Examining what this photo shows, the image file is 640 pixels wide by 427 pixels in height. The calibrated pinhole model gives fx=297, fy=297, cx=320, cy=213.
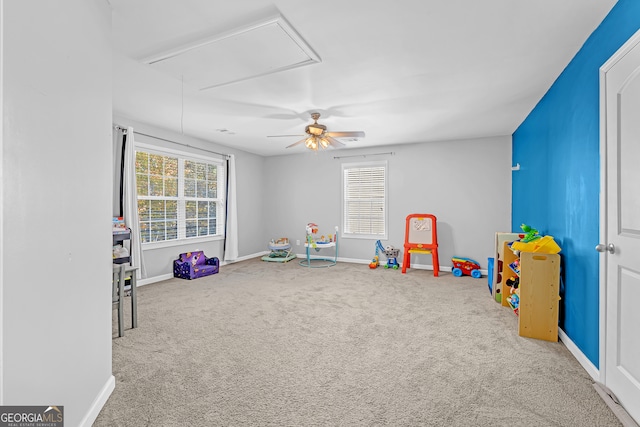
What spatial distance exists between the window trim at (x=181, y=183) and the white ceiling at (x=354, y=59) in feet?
1.96

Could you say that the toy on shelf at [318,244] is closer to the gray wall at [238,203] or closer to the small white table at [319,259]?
the small white table at [319,259]

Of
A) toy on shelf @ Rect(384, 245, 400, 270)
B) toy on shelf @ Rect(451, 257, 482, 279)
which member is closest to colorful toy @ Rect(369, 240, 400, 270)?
toy on shelf @ Rect(384, 245, 400, 270)

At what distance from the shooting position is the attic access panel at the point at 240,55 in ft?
6.72

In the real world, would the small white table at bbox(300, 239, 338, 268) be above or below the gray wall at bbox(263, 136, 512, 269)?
below

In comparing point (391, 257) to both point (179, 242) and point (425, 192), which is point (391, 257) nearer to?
point (425, 192)

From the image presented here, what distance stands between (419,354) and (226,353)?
1.51m

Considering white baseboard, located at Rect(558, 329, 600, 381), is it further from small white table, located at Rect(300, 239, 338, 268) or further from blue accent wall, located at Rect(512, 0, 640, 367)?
small white table, located at Rect(300, 239, 338, 268)

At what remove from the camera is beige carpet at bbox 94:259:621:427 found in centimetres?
164

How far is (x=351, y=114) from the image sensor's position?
3.87m

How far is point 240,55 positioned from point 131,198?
110 inches

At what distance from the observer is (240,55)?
2.34m

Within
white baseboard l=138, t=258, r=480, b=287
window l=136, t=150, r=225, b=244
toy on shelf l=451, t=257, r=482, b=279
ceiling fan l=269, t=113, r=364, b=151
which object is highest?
ceiling fan l=269, t=113, r=364, b=151

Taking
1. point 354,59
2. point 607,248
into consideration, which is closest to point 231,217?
point 354,59

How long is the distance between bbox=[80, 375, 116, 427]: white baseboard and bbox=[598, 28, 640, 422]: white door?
2828mm
